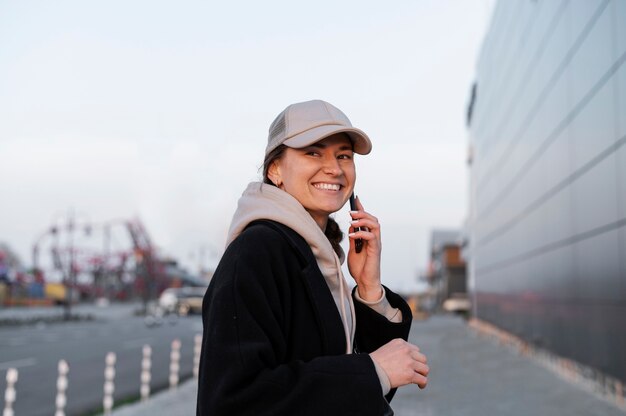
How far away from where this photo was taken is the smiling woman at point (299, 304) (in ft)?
5.78

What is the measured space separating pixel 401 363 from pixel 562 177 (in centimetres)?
1587

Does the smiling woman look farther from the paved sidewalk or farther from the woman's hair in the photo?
the paved sidewalk

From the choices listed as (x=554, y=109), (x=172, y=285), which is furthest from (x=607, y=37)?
(x=172, y=285)

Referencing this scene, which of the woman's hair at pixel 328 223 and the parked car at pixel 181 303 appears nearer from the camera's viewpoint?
the woman's hair at pixel 328 223

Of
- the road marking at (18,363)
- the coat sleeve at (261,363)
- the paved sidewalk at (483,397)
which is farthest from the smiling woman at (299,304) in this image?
the road marking at (18,363)

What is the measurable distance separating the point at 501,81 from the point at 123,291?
75825 mm

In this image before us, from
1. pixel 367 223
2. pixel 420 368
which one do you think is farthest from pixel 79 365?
pixel 420 368

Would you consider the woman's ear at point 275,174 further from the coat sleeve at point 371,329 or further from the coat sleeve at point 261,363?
the coat sleeve at point 371,329

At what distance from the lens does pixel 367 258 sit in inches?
91.2

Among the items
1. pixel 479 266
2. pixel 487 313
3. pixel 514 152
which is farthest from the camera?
pixel 479 266

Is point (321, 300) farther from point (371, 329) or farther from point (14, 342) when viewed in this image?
point (14, 342)

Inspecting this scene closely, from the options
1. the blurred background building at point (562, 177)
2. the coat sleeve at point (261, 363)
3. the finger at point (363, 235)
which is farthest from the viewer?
the blurred background building at point (562, 177)

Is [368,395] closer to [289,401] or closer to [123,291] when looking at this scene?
[289,401]

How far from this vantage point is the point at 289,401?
68.8 inches
